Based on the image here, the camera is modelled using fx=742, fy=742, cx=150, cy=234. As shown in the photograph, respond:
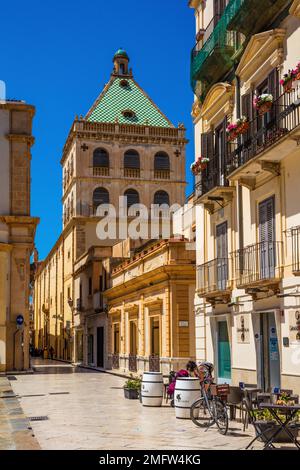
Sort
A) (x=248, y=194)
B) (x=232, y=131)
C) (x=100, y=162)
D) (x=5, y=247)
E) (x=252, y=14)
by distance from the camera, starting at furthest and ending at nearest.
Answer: (x=100, y=162), (x=5, y=247), (x=248, y=194), (x=232, y=131), (x=252, y=14)

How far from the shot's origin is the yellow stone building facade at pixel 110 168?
5622cm

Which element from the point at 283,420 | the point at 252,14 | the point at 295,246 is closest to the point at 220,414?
the point at 283,420

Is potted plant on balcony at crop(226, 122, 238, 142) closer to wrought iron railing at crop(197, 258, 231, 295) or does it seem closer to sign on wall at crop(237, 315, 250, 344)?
wrought iron railing at crop(197, 258, 231, 295)

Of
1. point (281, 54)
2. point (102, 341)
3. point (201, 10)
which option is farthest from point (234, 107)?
point (102, 341)

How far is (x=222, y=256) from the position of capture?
2144 centimetres

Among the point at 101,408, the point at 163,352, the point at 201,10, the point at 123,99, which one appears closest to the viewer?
the point at 101,408

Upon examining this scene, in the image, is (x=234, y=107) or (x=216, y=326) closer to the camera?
(x=234, y=107)

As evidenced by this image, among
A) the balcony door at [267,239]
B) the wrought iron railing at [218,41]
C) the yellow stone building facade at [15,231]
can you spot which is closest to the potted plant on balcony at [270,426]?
the balcony door at [267,239]

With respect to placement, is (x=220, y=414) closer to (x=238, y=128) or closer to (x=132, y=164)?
(x=238, y=128)

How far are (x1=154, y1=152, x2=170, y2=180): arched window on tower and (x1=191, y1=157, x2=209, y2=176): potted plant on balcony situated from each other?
36.5m

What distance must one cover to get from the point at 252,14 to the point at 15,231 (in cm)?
2219
